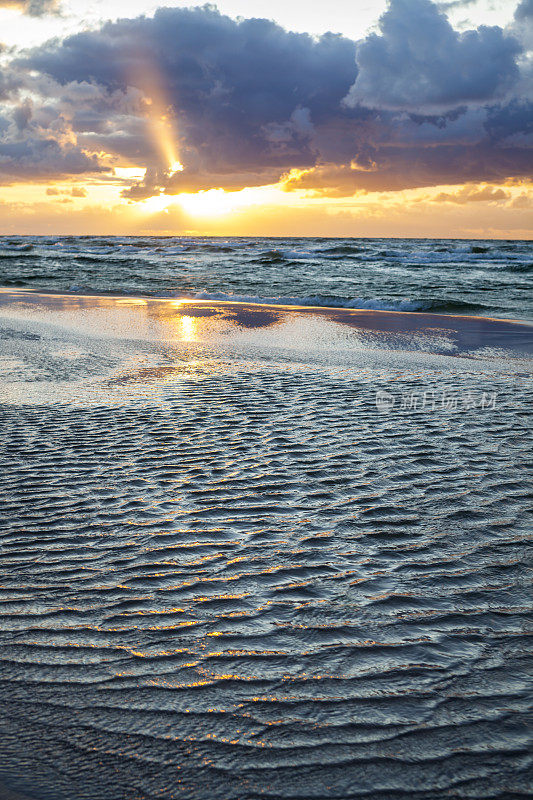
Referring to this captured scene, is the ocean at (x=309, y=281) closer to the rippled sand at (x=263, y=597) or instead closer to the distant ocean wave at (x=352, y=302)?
the distant ocean wave at (x=352, y=302)

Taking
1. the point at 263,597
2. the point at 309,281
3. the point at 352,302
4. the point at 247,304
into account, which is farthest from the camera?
the point at 309,281

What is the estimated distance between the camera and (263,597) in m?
2.86

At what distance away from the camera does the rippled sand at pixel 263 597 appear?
6.45 feet

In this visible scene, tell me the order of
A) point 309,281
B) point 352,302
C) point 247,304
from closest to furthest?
point 247,304, point 352,302, point 309,281

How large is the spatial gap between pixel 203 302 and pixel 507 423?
1297 cm

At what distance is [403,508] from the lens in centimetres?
382

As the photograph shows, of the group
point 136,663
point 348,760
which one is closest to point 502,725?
point 348,760

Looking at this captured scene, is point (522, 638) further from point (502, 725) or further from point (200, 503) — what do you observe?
point (200, 503)

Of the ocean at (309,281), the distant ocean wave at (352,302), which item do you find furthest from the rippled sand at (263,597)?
the ocean at (309,281)

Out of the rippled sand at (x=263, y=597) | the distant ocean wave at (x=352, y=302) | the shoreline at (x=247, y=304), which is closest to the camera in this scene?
the rippled sand at (x=263, y=597)

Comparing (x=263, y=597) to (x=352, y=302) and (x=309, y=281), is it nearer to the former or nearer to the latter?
(x=352, y=302)

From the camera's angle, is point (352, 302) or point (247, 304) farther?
point (352, 302)

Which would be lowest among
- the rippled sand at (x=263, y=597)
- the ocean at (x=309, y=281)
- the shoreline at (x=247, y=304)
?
the rippled sand at (x=263, y=597)

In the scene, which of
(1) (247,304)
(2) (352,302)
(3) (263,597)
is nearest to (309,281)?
(2) (352,302)
